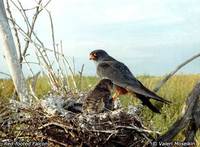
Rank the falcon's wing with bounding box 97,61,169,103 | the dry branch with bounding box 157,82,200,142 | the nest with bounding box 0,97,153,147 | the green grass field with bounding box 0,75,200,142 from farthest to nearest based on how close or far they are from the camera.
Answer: the green grass field with bounding box 0,75,200,142, the falcon's wing with bounding box 97,61,169,103, the dry branch with bounding box 157,82,200,142, the nest with bounding box 0,97,153,147

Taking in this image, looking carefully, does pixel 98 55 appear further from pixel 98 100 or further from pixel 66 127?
pixel 66 127

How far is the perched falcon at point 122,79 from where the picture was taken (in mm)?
7003

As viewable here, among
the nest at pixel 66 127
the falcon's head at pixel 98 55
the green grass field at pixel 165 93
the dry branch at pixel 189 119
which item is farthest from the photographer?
the green grass field at pixel 165 93

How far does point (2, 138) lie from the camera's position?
598 cm

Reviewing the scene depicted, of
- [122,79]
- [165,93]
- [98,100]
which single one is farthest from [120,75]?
[165,93]

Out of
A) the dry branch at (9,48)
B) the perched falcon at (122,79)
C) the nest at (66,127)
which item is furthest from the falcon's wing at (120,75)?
the nest at (66,127)

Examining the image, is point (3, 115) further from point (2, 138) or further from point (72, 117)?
point (72, 117)

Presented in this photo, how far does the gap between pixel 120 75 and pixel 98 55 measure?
0.79 metres

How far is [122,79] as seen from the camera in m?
7.30

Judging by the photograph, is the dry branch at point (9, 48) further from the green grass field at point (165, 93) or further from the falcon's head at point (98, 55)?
the green grass field at point (165, 93)

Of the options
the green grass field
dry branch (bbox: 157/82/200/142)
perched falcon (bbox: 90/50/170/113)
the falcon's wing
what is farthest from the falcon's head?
dry branch (bbox: 157/82/200/142)

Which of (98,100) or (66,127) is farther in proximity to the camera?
(98,100)

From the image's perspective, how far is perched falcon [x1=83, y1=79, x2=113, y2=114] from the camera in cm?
632

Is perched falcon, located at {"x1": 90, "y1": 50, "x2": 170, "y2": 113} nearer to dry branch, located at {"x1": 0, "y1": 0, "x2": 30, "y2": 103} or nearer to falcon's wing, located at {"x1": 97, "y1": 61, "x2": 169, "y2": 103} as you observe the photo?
falcon's wing, located at {"x1": 97, "y1": 61, "x2": 169, "y2": 103}
